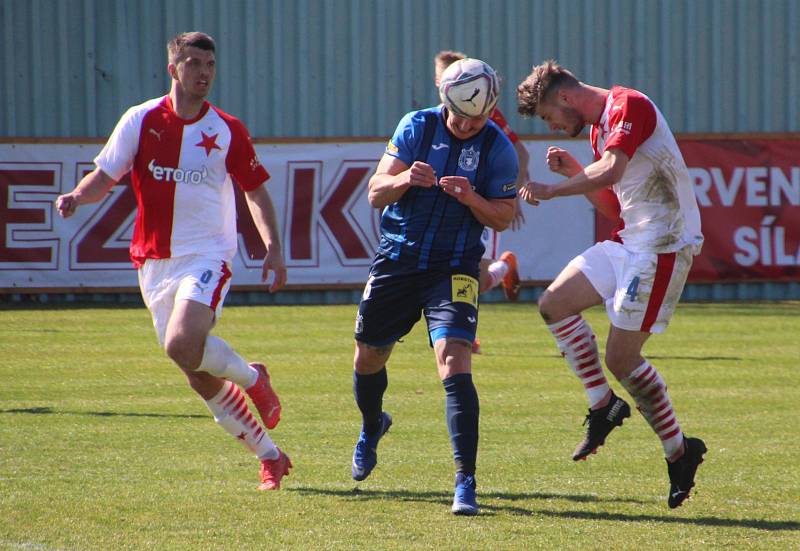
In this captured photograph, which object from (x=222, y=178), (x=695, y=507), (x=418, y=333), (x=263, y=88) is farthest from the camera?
(x=263, y=88)

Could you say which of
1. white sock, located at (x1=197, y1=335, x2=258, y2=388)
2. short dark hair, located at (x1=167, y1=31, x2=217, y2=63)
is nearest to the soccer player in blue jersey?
white sock, located at (x1=197, y1=335, x2=258, y2=388)

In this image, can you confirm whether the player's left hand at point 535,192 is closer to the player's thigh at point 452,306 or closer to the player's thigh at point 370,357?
the player's thigh at point 452,306

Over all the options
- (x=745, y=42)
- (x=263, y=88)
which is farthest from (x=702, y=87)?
(x=263, y=88)

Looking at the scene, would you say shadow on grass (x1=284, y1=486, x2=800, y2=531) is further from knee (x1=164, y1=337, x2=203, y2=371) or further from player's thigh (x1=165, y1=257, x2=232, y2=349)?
player's thigh (x1=165, y1=257, x2=232, y2=349)

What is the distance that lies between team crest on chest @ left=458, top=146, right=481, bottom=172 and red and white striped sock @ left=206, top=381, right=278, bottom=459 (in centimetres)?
165

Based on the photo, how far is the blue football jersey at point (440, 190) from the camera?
6.29m

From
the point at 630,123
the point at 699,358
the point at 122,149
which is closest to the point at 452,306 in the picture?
the point at 630,123

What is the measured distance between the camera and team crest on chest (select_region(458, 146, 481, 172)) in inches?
247

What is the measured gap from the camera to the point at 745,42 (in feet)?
62.8

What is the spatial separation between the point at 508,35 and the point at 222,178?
1253cm

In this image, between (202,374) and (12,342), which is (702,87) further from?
(202,374)

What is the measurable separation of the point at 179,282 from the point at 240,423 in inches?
30.9

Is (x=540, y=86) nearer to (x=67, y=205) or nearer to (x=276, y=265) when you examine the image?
(x=276, y=265)

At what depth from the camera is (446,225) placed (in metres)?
6.30
